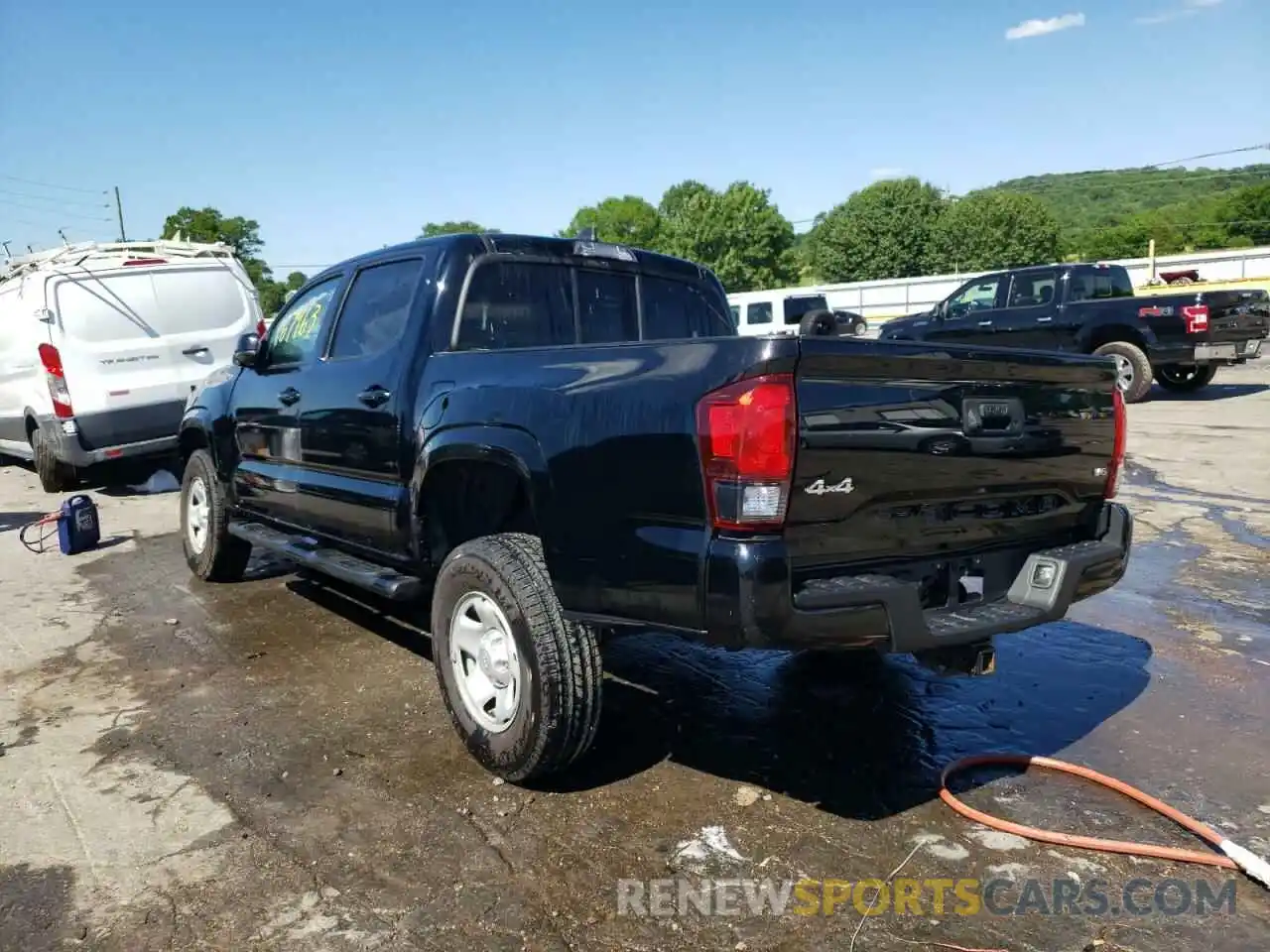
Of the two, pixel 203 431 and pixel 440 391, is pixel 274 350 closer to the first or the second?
pixel 203 431

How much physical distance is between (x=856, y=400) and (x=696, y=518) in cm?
56

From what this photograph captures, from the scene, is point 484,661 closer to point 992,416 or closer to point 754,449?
point 754,449

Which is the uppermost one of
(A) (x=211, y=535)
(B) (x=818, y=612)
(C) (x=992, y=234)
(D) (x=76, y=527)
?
(C) (x=992, y=234)

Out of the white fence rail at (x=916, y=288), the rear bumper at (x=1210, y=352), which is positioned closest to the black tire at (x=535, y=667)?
the rear bumper at (x=1210, y=352)

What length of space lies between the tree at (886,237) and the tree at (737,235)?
190 inches

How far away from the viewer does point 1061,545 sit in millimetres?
3486

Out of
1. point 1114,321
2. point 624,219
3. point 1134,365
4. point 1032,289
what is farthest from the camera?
point 624,219

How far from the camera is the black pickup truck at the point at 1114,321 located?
1277cm

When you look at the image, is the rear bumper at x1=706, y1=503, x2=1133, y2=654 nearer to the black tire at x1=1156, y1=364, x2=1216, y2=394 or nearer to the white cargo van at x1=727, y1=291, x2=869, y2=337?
the black tire at x1=1156, y1=364, x2=1216, y2=394

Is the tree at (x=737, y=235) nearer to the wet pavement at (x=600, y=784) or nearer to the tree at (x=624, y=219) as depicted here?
the tree at (x=624, y=219)

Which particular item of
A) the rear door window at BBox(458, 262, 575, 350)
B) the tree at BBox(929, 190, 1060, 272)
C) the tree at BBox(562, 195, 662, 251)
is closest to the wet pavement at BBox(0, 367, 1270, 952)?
the rear door window at BBox(458, 262, 575, 350)

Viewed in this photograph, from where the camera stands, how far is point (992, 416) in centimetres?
309

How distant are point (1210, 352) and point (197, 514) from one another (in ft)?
40.2

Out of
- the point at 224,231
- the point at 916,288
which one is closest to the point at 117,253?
the point at 916,288
